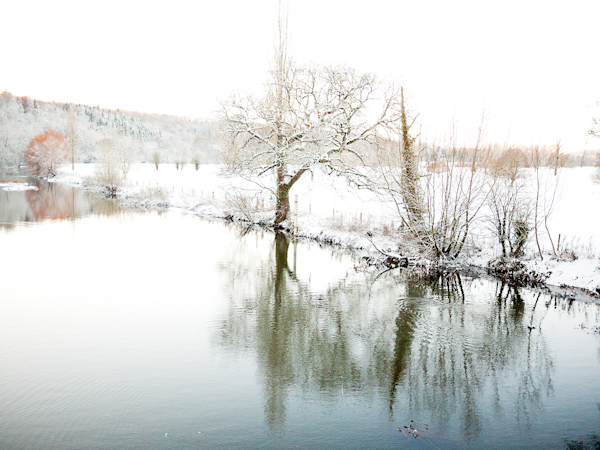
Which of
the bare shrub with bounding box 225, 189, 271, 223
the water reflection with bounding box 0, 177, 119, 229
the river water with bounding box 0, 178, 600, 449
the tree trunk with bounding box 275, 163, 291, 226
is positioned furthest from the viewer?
the bare shrub with bounding box 225, 189, 271, 223

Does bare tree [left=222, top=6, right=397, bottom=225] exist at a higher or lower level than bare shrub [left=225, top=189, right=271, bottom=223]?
higher

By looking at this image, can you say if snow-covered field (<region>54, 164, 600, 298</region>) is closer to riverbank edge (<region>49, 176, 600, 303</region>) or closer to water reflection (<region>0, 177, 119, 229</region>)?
riverbank edge (<region>49, 176, 600, 303</region>)

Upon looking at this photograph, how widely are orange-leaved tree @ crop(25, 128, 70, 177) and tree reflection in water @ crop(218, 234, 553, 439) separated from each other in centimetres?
8067

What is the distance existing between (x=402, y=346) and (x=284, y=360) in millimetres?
2477

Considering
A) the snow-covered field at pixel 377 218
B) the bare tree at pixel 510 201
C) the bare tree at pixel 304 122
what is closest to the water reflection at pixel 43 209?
the snow-covered field at pixel 377 218

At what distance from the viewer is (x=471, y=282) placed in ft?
48.0

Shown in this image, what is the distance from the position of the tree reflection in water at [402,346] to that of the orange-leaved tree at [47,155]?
8067 cm

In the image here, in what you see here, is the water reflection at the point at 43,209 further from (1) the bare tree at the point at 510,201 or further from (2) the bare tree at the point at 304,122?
(1) the bare tree at the point at 510,201

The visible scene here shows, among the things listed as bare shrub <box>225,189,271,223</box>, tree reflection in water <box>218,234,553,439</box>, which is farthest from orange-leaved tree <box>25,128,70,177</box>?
tree reflection in water <box>218,234,553,439</box>

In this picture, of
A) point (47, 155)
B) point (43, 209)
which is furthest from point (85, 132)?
point (43, 209)

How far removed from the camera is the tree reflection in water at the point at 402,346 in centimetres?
685

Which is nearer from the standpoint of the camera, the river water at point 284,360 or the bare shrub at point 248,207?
the river water at point 284,360

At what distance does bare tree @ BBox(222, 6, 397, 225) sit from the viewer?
22.4 metres

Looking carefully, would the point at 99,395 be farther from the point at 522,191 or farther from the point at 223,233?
the point at 223,233
